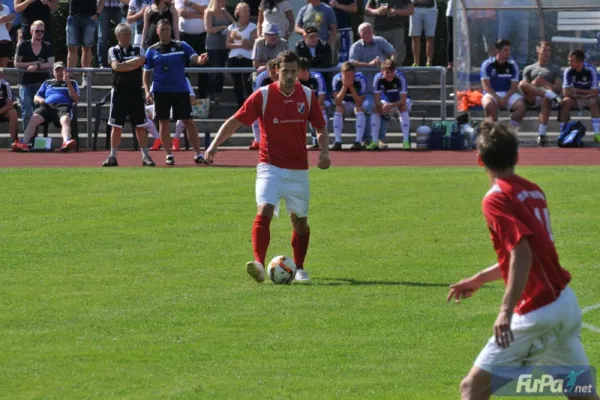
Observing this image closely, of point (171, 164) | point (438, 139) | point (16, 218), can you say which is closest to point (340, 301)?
point (16, 218)

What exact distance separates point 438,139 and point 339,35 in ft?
13.2

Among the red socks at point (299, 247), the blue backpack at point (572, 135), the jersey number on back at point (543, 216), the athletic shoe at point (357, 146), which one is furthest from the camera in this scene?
the blue backpack at point (572, 135)

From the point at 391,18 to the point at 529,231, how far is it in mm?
21866

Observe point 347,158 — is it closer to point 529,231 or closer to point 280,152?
point 280,152

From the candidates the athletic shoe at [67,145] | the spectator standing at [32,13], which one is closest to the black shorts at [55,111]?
the athletic shoe at [67,145]

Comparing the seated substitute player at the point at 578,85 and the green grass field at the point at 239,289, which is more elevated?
the seated substitute player at the point at 578,85

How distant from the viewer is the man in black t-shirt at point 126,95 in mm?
21828

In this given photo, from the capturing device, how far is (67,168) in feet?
71.1

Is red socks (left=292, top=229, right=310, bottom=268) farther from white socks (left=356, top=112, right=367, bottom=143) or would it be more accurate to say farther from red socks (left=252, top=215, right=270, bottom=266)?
white socks (left=356, top=112, right=367, bottom=143)

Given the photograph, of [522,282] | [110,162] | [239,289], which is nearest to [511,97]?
[110,162]

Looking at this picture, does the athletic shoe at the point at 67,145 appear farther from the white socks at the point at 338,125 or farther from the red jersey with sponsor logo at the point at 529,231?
the red jersey with sponsor logo at the point at 529,231

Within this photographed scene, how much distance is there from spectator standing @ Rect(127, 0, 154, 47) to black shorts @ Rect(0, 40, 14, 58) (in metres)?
2.48

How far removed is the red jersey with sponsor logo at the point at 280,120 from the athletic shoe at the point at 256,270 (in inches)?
38.4

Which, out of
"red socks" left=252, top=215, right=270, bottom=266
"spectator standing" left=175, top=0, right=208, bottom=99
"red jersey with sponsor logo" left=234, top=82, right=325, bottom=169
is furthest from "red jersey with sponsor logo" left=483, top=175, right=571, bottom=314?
"spectator standing" left=175, top=0, right=208, bottom=99
